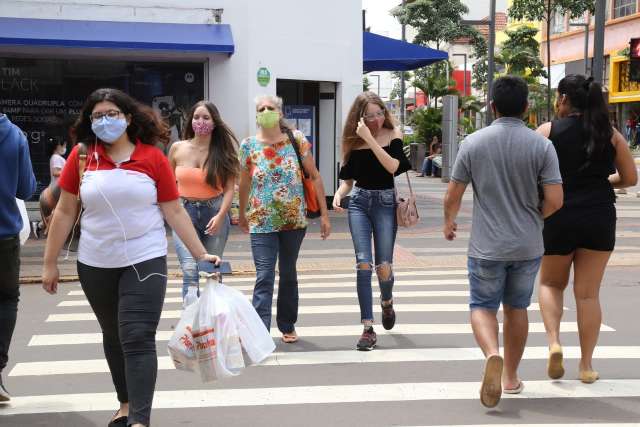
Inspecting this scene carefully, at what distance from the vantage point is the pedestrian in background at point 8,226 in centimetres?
567

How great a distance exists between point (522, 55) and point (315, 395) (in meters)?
50.1

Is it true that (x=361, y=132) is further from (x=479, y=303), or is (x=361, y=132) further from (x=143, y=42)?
(x=143, y=42)

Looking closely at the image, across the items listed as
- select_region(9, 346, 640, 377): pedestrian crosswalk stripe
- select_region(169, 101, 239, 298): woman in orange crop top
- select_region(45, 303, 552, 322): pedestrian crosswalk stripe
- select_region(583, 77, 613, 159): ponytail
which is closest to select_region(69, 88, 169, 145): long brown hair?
select_region(9, 346, 640, 377): pedestrian crosswalk stripe

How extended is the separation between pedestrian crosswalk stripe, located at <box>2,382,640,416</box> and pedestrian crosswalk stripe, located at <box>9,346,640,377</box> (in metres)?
0.66

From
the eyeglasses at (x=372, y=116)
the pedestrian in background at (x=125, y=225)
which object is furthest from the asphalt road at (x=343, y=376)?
the eyeglasses at (x=372, y=116)

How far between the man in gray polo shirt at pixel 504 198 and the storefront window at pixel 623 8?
5303 centimetres

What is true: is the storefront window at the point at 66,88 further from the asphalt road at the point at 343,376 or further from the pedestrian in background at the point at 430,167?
the pedestrian in background at the point at 430,167

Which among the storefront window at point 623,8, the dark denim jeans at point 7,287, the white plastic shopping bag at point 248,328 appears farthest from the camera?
the storefront window at point 623,8

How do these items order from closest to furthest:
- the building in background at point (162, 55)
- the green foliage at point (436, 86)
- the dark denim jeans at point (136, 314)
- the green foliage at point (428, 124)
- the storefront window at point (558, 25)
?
the dark denim jeans at point (136, 314), the building in background at point (162, 55), the green foliage at point (428, 124), the green foliage at point (436, 86), the storefront window at point (558, 25)

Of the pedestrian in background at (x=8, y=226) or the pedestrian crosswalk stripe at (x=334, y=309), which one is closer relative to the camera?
the pedestrian in background at (x=8, y=226)

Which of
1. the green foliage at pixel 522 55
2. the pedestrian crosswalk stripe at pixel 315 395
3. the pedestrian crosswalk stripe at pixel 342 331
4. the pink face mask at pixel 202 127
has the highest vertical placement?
the green foliage at pixel 522 55

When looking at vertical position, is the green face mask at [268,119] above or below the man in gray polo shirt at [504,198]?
above

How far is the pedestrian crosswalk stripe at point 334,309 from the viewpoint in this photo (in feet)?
29.1

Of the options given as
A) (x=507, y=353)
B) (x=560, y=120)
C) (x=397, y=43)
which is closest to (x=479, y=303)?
(x=507, y=353)
